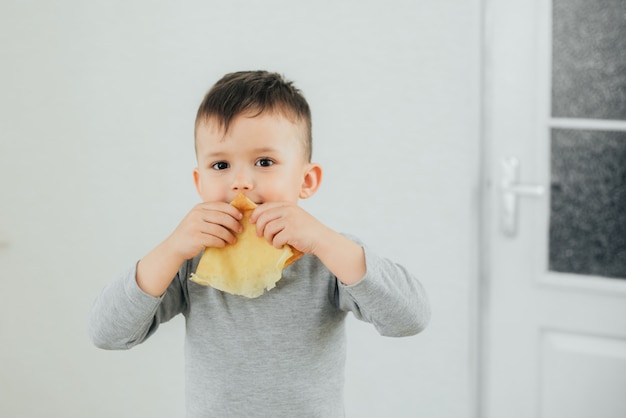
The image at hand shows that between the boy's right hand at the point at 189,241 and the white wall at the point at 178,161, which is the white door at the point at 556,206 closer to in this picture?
the white wall at the point at 178,161

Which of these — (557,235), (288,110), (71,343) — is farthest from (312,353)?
(71,343)

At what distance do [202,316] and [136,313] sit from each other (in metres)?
0.10

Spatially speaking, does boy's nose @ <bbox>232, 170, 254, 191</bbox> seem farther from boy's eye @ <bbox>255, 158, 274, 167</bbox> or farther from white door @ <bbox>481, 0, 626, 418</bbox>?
white door @ <bbox>481, 0, 626, 418</bbox>

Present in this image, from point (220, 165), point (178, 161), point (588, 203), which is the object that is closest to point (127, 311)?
point (220, 165)

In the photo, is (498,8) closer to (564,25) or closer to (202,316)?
(564,25)

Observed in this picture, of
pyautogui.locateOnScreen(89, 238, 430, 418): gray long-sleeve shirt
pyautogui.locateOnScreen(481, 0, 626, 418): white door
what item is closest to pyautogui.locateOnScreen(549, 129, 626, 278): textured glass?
pyautogui.locateOnScreen(481, 0, 626, 418): white door

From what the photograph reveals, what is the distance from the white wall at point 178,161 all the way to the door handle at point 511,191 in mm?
73

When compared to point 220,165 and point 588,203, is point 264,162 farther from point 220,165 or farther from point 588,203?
point 588,203

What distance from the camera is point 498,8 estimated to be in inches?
75.5

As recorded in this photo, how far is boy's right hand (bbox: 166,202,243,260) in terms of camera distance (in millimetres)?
1183

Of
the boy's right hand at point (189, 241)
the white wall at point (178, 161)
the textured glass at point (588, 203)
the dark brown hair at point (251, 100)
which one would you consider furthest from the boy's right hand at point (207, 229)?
the textured glass at point (588, 203)

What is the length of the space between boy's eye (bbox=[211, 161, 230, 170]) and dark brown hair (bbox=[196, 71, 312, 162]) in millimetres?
51

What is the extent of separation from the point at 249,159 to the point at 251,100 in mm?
86

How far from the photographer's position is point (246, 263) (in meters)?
1.20
